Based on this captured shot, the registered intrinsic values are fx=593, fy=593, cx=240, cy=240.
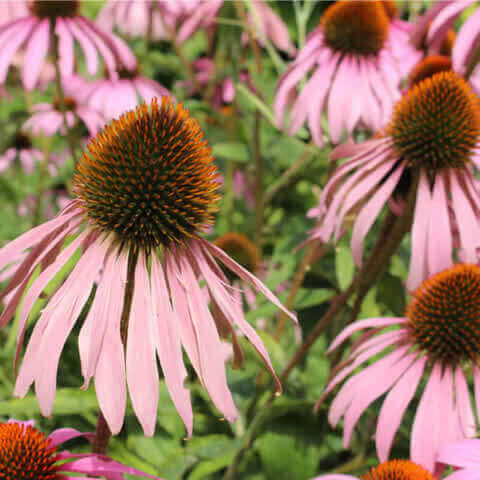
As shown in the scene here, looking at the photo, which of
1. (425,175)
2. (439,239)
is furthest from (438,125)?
(439,239)

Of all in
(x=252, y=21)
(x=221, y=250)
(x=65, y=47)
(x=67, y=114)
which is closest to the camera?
(x=221, y=250)

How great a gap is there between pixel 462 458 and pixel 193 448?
1.27ft

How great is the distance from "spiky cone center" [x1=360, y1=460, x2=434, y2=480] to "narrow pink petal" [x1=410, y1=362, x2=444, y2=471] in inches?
1.4

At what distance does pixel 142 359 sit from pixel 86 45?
100 cm

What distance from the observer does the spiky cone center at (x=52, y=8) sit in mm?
1349

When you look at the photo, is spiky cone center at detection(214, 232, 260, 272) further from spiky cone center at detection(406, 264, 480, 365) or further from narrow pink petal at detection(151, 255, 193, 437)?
narrow pink petal at detection(151, 255, 193, 437)

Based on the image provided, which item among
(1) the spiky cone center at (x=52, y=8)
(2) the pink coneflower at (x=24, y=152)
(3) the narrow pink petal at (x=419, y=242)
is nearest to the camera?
(3) the narrow pink petal at (x=419, y=242)

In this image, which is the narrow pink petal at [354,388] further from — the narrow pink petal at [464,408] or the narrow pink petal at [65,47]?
the narrow pink petal at [65,47]

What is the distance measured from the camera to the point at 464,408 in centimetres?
75

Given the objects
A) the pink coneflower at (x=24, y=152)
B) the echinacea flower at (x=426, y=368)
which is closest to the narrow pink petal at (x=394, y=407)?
the echinacea flower at (x=426, y=368)

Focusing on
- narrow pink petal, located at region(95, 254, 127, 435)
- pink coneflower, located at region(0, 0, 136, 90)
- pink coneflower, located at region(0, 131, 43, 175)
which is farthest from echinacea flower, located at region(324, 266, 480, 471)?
pink coneflower, located at region(0, 131, 43, 175)

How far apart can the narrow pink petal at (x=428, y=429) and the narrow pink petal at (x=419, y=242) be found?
0.14m

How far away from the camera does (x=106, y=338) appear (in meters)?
0.50

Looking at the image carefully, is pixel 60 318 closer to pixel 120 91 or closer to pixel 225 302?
pixel 225 302
